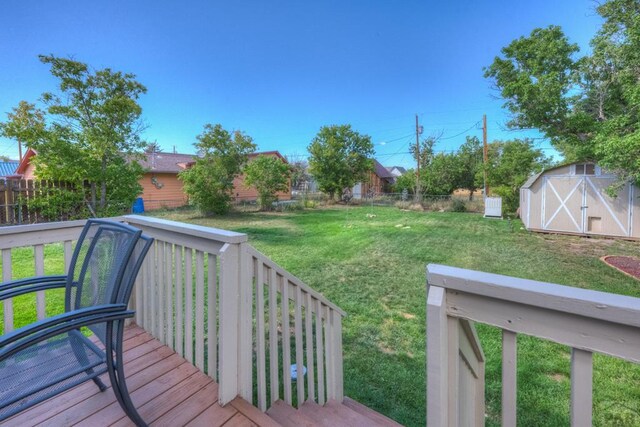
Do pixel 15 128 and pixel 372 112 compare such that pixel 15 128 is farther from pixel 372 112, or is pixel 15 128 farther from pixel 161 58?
pixel 372 112

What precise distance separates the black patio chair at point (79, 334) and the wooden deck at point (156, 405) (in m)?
0.11

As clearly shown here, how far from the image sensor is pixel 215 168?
1265 cm

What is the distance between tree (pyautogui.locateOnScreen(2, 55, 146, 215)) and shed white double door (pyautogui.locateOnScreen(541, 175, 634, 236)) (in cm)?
1319

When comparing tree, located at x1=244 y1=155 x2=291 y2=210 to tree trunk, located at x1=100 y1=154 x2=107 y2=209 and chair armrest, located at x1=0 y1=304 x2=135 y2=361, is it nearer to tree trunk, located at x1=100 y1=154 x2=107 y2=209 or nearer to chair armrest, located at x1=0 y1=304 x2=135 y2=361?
tree trunk, located at x1=100 y1=154 x2=107 y2=209

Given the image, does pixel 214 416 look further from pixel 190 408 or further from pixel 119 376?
pixel 119 376

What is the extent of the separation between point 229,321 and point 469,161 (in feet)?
67.2

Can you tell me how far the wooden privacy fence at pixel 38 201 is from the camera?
791 centimetres

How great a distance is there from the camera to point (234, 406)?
1.46 m

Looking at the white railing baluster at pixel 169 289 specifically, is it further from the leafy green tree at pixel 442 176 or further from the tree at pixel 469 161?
the tree at pixel 469 161

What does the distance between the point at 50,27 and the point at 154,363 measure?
810cm

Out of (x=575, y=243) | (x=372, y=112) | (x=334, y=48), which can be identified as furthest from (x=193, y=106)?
(x=575, y=243)

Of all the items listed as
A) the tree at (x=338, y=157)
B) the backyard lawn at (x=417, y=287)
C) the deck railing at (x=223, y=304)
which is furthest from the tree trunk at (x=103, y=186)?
the tree at (x=338, y=157)

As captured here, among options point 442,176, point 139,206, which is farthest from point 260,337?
point 442,176

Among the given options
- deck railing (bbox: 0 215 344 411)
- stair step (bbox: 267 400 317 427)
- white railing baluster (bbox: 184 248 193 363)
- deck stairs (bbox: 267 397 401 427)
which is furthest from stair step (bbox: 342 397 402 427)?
white railing baluster (bbox: 184 248 193 363)
